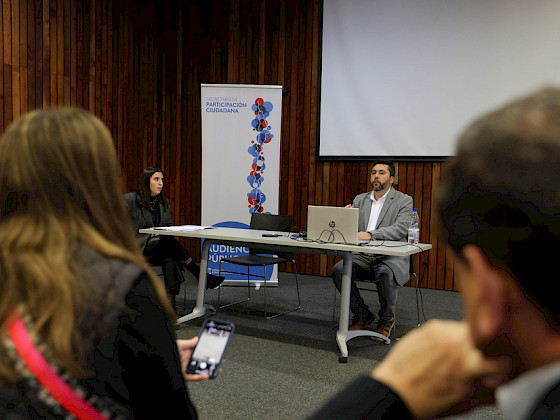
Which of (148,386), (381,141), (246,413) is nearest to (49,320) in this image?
(148,386)

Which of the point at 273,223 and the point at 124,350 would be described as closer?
the point at 124,350

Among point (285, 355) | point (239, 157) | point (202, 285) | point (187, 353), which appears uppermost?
point (239, 157)

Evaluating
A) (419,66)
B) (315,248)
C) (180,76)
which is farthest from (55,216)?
(180,76)

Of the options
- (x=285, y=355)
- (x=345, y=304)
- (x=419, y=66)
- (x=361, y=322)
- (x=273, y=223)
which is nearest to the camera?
(x=285, y=355)

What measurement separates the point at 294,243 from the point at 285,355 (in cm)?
80

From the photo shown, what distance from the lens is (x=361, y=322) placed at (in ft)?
14.1

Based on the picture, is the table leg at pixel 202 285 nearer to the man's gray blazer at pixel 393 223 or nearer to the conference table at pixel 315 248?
the conference table at pixel 315 248

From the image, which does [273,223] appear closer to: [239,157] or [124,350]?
[239,157]

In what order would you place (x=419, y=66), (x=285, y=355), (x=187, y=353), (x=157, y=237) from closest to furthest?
(x=187, y=353)
(x=285, y=355)
(x=157, y=237)
(x=419, y=66)

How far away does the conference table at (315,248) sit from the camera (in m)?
3.61

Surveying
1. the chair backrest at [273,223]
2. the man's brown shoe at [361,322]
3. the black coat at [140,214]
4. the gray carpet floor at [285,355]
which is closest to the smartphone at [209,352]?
the gray carpet floor at [285,355]

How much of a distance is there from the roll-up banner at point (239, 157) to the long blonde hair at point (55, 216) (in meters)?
5.06

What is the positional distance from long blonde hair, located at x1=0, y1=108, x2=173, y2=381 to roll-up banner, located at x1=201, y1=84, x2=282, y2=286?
5.06 meters

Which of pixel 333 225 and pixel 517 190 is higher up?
pixel 517 190
